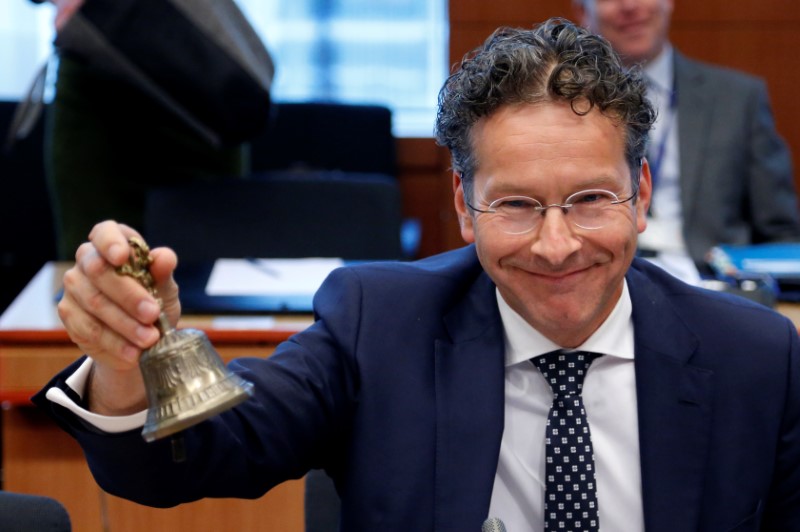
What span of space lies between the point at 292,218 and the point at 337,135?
190cm

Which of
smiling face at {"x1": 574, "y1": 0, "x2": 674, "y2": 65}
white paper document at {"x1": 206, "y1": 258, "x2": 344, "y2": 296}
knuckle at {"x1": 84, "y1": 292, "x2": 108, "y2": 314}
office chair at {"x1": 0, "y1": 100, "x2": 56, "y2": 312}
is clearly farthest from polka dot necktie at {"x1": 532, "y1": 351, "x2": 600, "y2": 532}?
office chair at {"x1": 0, "y1": 100, "x2": 56, "y2": 312}

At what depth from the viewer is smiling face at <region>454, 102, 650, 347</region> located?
152 cm

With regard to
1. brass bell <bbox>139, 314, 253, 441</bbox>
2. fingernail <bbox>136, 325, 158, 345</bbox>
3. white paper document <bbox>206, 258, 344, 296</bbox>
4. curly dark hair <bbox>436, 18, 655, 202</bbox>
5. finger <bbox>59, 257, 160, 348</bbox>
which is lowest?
white paper document <bbox>206, 258, 344, 296</bbox>

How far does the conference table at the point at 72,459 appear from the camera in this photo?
234cm

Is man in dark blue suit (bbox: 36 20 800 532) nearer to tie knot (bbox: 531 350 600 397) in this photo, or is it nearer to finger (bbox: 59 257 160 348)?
tie knot (bbox: 531 350 600 397)

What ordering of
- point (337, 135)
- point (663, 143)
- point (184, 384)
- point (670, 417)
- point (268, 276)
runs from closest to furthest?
point (184, 384), point (670, 417), point (268, 276), point (663, 143), point (337, 135)

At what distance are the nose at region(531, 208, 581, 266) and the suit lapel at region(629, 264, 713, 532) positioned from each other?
24 cm

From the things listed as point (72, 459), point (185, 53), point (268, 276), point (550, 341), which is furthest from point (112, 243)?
point (185, 53)

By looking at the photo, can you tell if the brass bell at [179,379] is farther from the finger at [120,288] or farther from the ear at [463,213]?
the ear at [463,213]

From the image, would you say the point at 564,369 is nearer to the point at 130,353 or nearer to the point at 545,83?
the point at 545,83

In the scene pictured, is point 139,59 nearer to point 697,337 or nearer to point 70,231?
point 70,231

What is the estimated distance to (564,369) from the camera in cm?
164

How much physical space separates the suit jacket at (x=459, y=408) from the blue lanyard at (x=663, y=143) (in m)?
1.96

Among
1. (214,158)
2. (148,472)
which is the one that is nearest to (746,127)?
(214,158)
